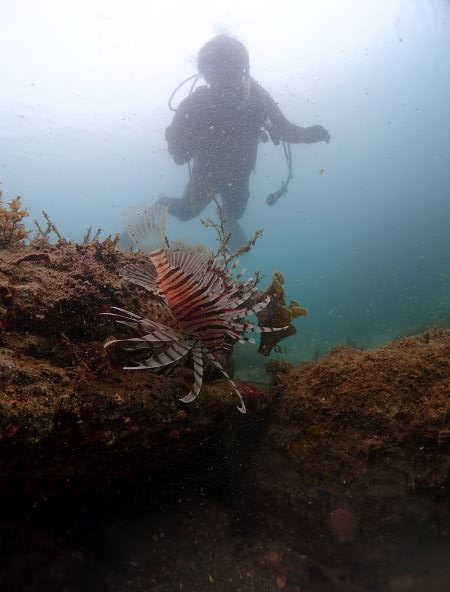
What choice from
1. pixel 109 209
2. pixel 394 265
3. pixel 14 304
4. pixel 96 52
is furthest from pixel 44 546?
pixel 109 209

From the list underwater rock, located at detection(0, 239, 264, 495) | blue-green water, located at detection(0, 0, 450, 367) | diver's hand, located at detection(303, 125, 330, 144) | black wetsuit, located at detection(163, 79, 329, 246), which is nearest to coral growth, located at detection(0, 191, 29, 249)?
underwater rock, located at detection(0, 239, 264, 495)

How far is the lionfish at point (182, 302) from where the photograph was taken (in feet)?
6.81

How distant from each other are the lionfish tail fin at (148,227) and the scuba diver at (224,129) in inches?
305

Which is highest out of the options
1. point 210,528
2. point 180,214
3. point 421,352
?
point 180,214

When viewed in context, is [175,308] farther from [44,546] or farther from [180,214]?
[180,214]

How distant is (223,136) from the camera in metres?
Result: 10.7

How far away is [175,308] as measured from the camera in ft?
7.09

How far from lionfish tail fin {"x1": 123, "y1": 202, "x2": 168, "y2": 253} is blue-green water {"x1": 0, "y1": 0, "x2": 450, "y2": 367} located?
730 cm

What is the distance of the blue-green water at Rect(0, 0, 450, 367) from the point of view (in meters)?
26.4

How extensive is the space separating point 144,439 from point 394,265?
5288cm

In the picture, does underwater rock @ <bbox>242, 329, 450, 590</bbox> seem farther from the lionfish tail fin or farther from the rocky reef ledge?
the lionfish tail fin

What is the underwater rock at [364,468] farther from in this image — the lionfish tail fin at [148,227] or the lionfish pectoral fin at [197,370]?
the lionfish tail fin at [148,227]

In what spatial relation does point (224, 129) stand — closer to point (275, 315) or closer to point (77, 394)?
point (275, 315)

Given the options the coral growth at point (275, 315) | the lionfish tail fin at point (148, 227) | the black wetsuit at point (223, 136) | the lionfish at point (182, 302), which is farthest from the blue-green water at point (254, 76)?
the lionfish tail fin at point (148, 227)
